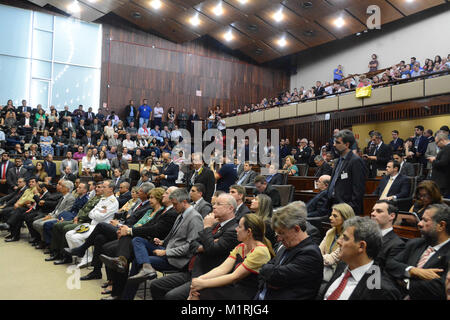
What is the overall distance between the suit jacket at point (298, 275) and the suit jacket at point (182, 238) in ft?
3.77

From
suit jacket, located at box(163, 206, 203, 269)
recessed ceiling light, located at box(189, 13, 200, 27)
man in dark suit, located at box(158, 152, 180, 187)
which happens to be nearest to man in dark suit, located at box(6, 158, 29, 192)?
man in dark suit, located at box(158, 152, 180, 187)

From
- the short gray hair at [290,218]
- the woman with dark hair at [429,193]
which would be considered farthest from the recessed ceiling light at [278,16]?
the short gray hair at [290,218]

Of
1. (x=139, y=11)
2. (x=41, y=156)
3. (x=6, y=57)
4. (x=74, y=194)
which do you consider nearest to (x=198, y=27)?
(x=139, y=11)

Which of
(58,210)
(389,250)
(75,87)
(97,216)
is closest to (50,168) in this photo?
(58,210)

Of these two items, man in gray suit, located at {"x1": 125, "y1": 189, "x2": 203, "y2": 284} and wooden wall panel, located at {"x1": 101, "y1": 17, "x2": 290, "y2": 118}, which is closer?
man in gray suit, located at {"x1": 125, "y1": 189, "x2": 203, "y2": 284}

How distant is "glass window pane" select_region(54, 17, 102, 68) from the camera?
1245 cm

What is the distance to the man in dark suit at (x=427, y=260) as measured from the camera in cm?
183

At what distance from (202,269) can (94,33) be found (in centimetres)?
1200

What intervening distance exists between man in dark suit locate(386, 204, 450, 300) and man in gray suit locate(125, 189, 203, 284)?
153 cm

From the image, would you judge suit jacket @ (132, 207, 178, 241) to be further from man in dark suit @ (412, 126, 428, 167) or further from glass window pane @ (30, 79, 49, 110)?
glass window pane @ (30, 79, 49, 110)

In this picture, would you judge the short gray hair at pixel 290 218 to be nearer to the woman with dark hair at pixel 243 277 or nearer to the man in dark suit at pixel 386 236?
the woman with dark hair at pixel 243 277

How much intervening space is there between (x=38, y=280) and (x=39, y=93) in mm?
9530

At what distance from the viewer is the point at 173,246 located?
3217 millimetres
